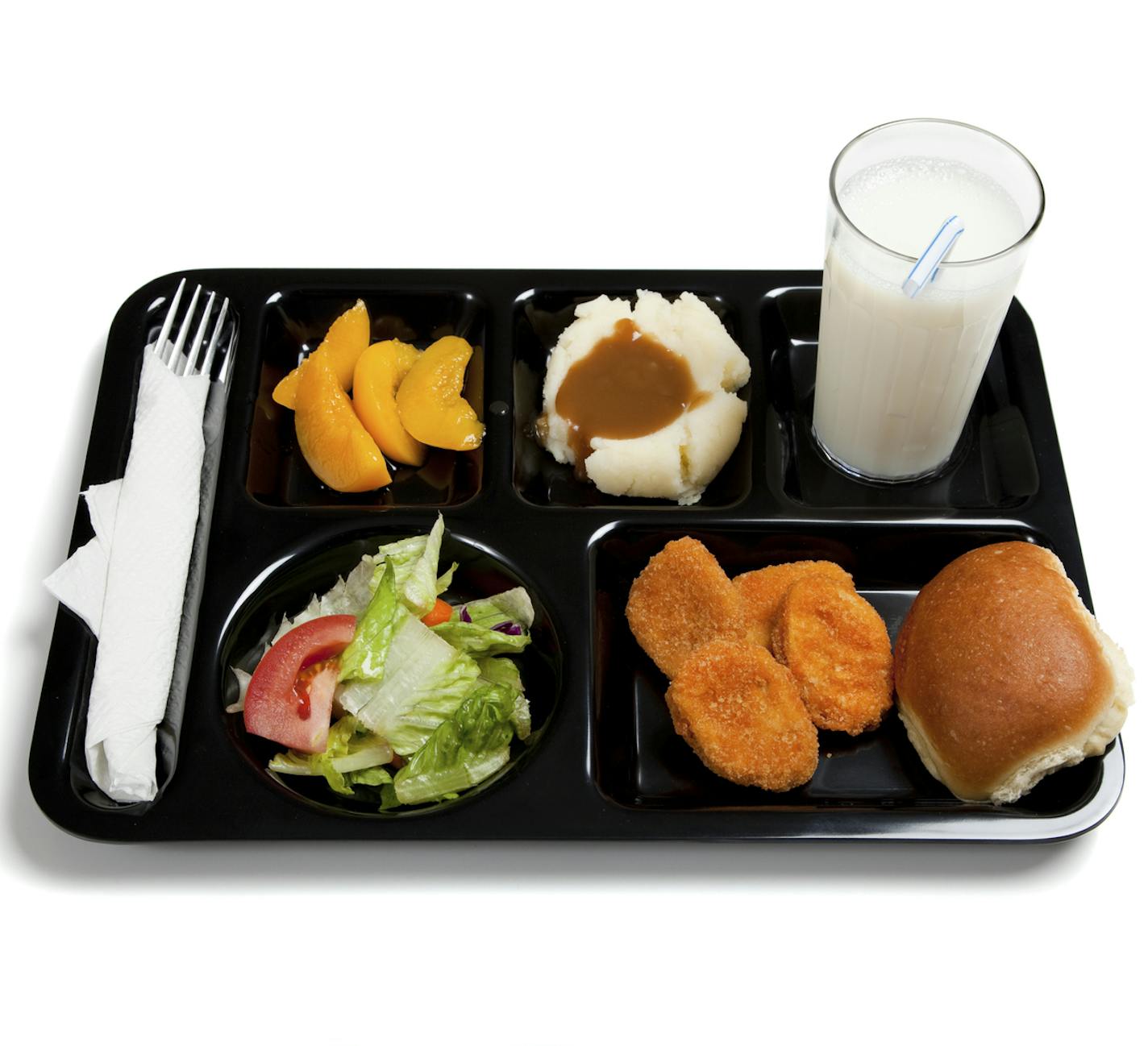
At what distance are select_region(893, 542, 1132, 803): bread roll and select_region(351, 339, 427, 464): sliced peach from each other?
4.29ft

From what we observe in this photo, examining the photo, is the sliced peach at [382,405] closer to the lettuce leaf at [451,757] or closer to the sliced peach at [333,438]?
the sliced peach at [333,438]

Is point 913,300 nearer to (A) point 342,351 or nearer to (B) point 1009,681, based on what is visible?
(B) point 1009,681

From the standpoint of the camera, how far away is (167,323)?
2990 mm

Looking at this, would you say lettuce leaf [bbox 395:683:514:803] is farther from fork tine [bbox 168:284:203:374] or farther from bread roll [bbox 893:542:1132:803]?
fork tine [bbox 168:284:203:374]

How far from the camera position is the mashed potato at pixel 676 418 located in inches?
111

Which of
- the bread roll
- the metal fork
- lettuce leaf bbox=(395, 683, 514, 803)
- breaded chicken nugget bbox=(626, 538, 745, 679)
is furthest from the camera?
the metal fork

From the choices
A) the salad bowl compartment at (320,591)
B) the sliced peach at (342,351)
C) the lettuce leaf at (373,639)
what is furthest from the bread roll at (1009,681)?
the sliced peach at (342,351)

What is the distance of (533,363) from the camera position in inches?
125

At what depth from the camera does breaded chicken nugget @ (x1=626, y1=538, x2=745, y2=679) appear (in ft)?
8.46

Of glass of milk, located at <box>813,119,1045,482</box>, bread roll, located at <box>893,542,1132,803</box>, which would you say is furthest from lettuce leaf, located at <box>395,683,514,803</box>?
glass of milk, located at <box>813,119,1045,482</box>

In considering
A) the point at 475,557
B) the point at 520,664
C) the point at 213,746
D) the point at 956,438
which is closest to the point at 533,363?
the point at 475,557

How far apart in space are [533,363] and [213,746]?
1.32 metres

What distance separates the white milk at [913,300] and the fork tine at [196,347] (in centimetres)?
154

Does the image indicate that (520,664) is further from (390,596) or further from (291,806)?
(291,806)
